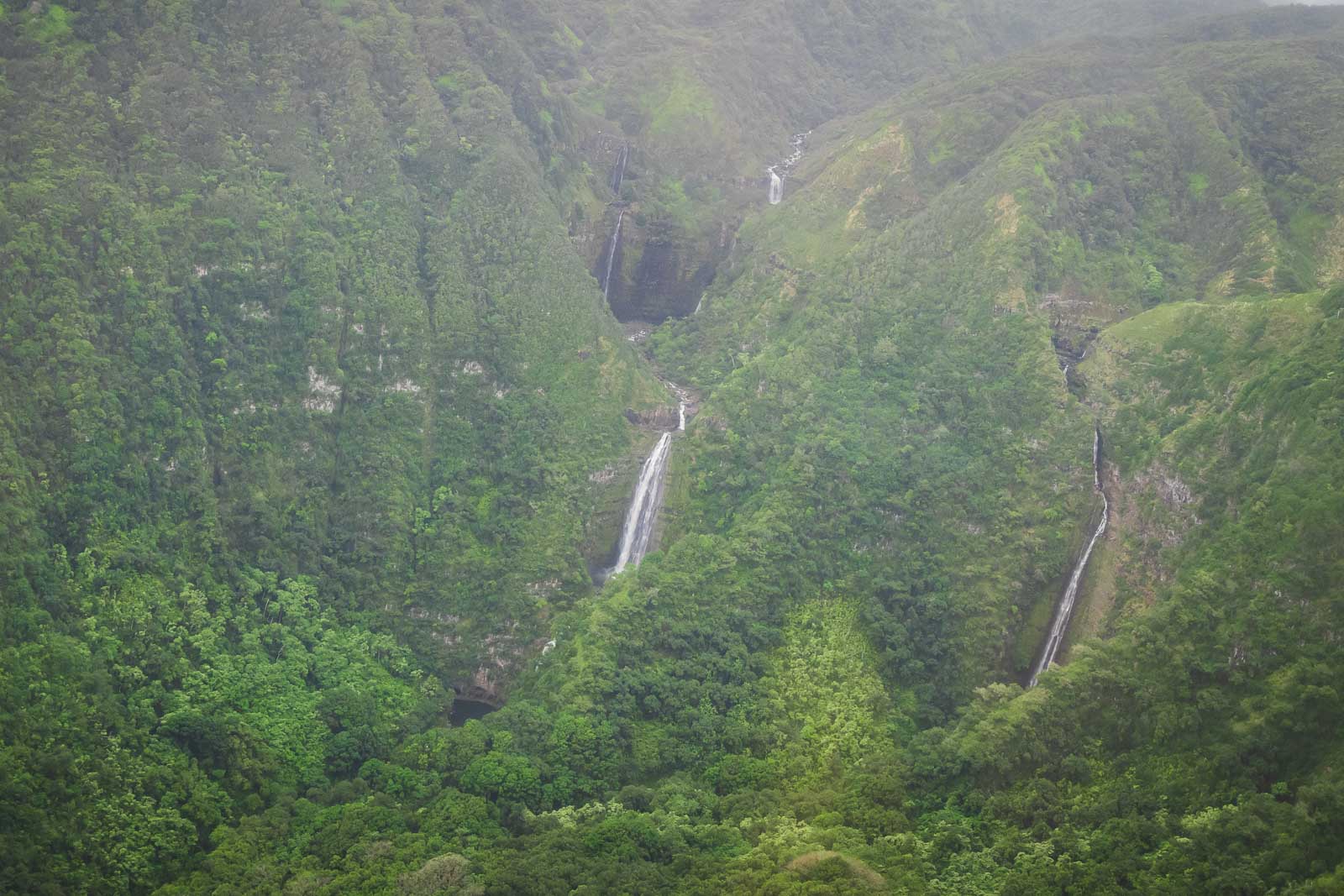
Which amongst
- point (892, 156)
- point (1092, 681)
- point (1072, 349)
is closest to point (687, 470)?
point (1072, 349)

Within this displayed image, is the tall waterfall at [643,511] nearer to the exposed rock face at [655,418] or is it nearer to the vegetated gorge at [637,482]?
the vegetated gorge at [637,482]

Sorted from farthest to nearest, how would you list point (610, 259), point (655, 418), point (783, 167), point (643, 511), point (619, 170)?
point (783, 167) → point (619, 170) → point (610, 259) → point (655, 418) → point (643, 511)

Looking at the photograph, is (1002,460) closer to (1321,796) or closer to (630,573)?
(630,573)

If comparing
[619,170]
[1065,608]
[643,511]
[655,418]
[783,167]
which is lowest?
[1065,608]

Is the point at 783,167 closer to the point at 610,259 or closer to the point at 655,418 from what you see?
the point at 610,259

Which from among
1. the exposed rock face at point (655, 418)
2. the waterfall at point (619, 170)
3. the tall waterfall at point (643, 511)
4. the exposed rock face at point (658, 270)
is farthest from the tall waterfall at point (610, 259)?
the tall waterfall at point (643, 511)

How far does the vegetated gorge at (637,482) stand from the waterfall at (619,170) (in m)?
2.08

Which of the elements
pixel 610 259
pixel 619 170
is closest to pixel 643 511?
pixel 610 259

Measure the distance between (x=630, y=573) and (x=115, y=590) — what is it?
18989 mm

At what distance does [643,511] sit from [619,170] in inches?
1100

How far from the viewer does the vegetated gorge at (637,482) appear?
31922 millimetres

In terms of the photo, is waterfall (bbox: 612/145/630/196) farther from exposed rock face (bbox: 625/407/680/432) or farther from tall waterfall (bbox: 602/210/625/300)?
exposed rock face (bbox: 625/407/680/432)

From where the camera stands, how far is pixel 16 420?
3762cm

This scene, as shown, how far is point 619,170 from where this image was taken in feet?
224
